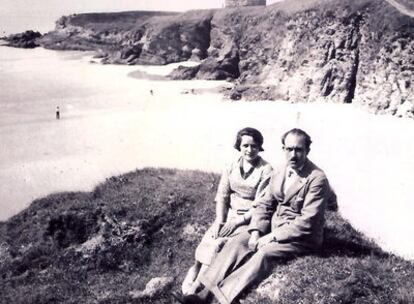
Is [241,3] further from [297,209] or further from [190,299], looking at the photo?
[190,299]

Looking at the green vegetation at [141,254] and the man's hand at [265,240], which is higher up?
the man's hand at [265,240]

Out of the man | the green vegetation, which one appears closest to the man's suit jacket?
the man

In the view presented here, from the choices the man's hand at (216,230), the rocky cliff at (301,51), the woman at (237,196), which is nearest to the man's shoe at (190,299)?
the woman at (237,196)

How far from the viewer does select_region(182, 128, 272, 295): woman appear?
7957 millimetres

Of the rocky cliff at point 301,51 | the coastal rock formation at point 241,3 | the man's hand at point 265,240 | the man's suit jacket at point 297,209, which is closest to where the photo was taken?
the man's suit jacket at point 297,209

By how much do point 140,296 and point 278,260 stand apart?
267 cm

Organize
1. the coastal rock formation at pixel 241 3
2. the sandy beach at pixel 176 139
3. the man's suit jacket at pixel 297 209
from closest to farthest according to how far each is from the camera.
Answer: the man's suit jacket at pixel 297 209 < the sandy beach at pixel 176 139 < the coastal rock formation at pixel 241 3

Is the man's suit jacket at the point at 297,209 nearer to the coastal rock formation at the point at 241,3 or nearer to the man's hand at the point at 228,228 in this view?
the man's hand at the point at 228,228

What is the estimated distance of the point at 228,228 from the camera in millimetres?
8203

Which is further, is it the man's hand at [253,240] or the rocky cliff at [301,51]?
the rocky cliff at [301,51]

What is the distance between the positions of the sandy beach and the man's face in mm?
4991

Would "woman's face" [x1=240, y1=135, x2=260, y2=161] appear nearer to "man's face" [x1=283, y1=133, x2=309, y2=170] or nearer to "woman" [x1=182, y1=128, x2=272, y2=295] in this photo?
"woman" [x1=182, y1=128, x2=272, y2=295]

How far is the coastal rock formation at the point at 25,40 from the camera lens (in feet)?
225

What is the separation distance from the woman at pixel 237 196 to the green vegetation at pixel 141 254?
37.7 inches
